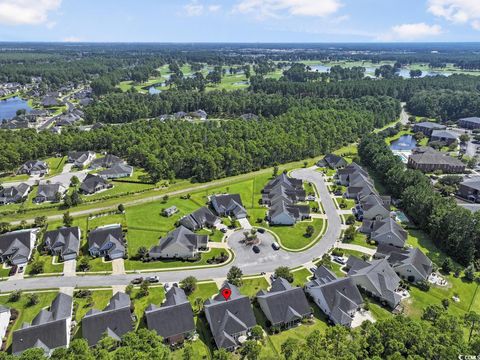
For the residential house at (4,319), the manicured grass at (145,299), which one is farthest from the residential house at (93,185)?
the manicured grass at (145,299)

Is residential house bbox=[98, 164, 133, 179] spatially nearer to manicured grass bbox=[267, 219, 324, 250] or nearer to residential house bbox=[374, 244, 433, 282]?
manicured grass bbox=[267, 219, 324, 250]

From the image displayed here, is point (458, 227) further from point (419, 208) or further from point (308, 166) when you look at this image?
point (308, 166)

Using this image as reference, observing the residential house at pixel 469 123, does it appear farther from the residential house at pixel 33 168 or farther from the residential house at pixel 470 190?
the residential house at pixel 33 168

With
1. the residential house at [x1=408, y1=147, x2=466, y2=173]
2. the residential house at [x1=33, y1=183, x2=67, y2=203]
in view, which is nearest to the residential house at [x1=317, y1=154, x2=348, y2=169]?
the residential house at [x1=408, y1=147, x2=466, y2=173]

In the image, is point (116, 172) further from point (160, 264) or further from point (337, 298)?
point (337, 298)

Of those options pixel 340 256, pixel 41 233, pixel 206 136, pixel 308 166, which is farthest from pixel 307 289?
pixel 206 136
